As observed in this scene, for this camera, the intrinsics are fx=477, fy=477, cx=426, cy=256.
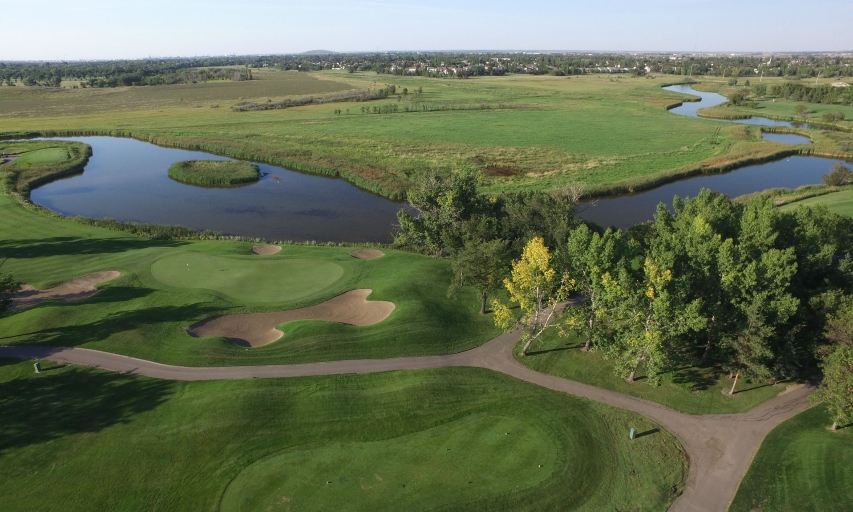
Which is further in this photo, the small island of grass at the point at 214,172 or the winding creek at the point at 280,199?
the small island of grass at the point at 214,172

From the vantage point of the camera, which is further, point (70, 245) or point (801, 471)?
point (70, 245)

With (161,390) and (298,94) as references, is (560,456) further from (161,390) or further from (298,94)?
(298,94)

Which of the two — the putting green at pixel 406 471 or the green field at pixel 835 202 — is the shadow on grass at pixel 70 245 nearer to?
the putting green at pixel 406 471

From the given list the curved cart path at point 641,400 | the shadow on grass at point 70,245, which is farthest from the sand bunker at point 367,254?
the shadow on grass at point 70,245

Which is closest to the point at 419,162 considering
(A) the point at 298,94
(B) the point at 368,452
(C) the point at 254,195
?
(C) the point at 254,195

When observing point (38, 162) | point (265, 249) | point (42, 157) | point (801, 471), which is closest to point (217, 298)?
point (265, 249)

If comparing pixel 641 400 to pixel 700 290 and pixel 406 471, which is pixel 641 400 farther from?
pixel 406 471

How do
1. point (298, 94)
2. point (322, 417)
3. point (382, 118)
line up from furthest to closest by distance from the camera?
point (298, 94)
point (382, 118)
point (322, 417)
